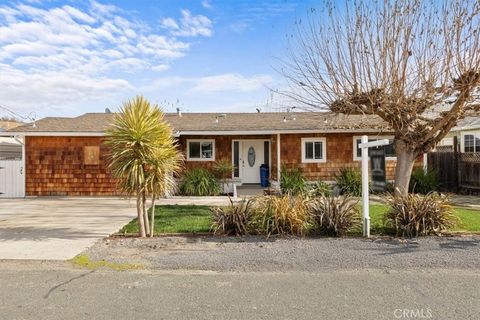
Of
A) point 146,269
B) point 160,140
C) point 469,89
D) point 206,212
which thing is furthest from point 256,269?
point 469,89

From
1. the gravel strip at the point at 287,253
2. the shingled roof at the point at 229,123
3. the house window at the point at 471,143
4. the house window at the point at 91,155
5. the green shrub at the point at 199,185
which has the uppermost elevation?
the shingled roof at the point at 229,123

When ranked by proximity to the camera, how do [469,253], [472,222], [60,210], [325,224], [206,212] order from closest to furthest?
[469,253], [325,224], [472,222], [206,212], [60,210]

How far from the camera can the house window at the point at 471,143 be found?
21.0 m

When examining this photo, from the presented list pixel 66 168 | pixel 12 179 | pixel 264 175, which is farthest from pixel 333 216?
pixel 12 179

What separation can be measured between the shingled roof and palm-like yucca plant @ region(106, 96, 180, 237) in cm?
675

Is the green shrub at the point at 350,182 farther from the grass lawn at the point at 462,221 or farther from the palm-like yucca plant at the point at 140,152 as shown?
the palm-like yucca plant at the point at 140,152

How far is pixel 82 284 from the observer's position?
547 centimetres

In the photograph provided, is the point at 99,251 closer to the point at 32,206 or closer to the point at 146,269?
the point at 146,269

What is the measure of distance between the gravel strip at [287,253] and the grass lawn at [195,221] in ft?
2.39

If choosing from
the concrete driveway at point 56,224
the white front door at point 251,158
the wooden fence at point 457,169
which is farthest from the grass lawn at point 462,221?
the white front door at point 251,158

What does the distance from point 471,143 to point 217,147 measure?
45.4 ft

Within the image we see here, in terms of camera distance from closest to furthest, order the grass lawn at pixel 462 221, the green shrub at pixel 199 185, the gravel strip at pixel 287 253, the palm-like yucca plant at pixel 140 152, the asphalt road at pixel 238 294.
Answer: the asphalt road at pixel 238 294 < the gravel strip at pixel 287 253 < the palm-like yucca plant at pixel 140 152 < the grass lawn at pixel 462 221 < the green shrub at pixel 199 185

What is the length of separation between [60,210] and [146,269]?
739 cm

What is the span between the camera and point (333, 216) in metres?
8.31
